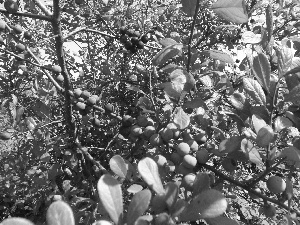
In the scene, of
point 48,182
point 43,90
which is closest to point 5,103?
point 43,90

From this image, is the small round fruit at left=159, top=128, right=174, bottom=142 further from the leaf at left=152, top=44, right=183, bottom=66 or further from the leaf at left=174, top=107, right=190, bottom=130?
the leaf at left=152, top=44, right=183, bottom=66

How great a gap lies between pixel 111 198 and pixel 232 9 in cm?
64

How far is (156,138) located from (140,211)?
0.60m

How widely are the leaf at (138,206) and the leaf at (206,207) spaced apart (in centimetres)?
10

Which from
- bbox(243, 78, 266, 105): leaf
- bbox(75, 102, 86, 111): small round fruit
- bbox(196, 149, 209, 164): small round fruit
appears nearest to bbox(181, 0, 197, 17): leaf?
bbox(243, 78, 266, 105): leaf

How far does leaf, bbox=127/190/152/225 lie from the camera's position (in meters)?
0.56

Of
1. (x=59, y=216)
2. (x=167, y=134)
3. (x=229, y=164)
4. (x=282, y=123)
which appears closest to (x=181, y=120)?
(x=167, y=134)

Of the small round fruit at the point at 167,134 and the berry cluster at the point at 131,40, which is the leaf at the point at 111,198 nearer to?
the small round fruit at the point at 167,134

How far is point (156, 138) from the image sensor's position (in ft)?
3.76

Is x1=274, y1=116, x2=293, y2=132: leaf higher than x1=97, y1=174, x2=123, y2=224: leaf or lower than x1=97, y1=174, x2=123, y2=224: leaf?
higher

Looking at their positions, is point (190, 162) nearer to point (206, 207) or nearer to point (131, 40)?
point (206, 207)

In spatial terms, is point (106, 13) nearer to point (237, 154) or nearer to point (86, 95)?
point (86, 95)

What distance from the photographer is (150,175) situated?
2.18 feet

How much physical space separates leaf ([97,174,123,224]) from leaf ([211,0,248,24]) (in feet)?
1.96
